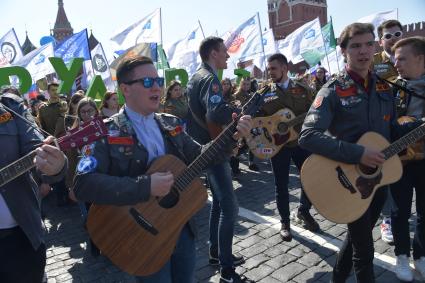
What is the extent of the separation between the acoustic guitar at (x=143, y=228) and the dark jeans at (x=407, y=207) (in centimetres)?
225

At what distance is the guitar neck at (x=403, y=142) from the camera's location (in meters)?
2.87

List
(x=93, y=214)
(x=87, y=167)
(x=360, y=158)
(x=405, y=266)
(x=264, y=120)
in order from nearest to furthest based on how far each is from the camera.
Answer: (x=87, y=167)
(x=93, y=214)
(x=360, y=158)
(x=405, y=266)
(x=264, y=120)

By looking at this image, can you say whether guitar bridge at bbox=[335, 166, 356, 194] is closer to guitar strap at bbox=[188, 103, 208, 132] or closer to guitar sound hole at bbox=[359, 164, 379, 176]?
guitar sound hole at bbox=[359, 164, 379, 176]

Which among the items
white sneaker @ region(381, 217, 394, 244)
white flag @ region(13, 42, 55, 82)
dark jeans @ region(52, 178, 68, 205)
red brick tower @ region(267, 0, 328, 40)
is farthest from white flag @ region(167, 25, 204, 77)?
red brick tower @ region(267, 0, 328, 40)

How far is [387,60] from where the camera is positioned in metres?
4.44

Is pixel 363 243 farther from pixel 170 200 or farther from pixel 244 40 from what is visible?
pixel 244 40

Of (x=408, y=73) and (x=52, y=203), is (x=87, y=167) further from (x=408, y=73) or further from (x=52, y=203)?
(x=52, y=203)

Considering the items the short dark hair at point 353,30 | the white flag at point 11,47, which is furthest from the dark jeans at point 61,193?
the white flag at point 11,47

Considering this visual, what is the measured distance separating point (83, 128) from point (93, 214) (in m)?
0.55

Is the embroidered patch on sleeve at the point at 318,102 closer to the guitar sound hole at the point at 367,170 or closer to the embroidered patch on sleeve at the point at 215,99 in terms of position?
the guitar sound hole at the point at 367,170

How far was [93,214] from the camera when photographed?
2.31 meters

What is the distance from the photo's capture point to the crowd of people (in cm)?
214

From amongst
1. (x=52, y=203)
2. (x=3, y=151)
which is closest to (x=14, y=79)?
(x=52, y=203)

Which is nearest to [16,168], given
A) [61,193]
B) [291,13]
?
[61,193]
